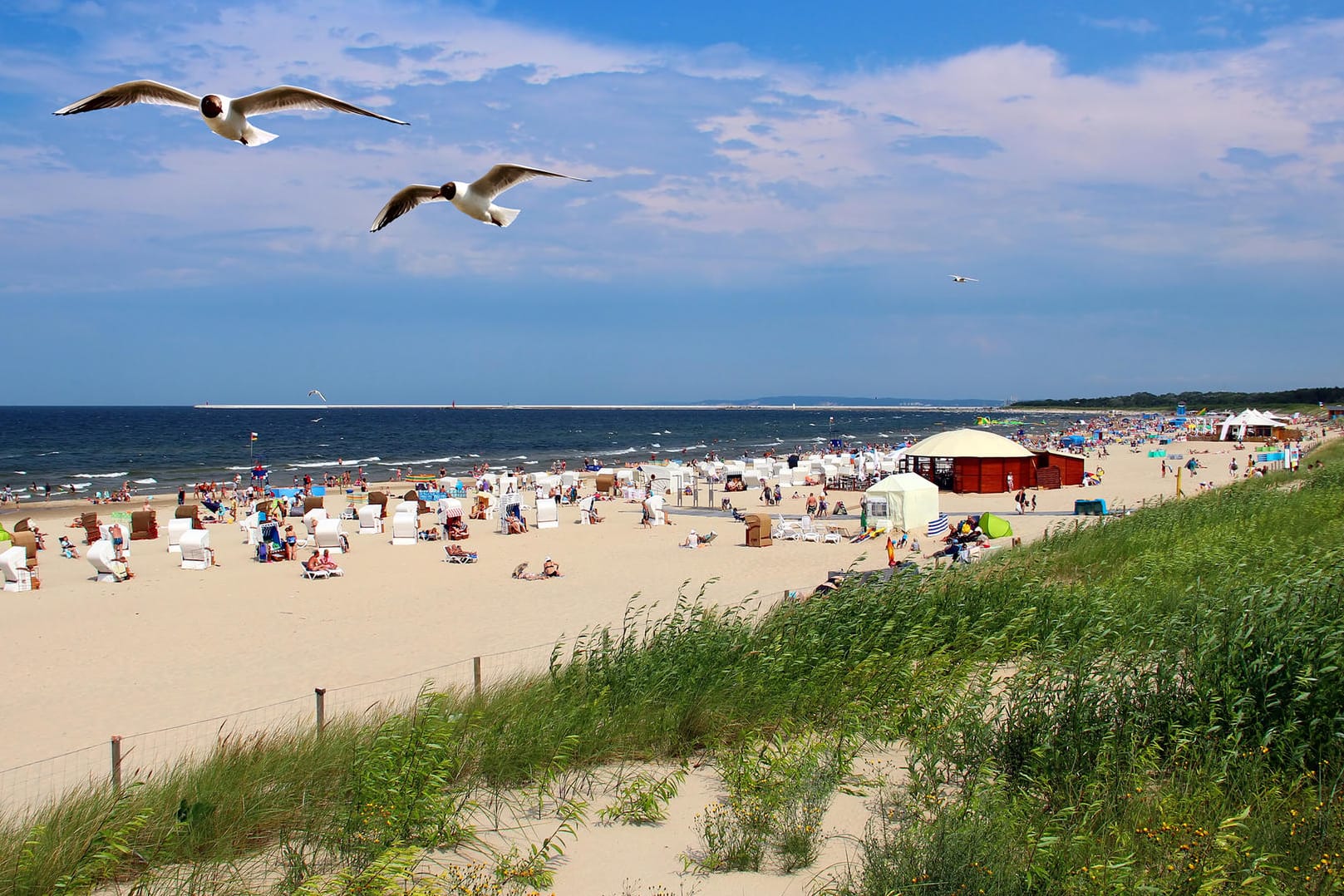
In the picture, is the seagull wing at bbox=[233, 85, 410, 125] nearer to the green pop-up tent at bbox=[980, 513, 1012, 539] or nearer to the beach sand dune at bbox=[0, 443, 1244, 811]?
the beach sand dune at bbox=[0, 443, 1244, 811]

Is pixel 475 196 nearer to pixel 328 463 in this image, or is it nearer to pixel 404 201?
pixel 404 201

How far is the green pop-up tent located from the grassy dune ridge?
1245 centimetres

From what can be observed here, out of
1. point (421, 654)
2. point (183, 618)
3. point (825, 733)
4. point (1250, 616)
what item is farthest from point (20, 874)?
point (183, 618)

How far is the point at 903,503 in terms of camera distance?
23.2m

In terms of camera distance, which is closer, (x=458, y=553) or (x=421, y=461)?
(x=458, y=553)

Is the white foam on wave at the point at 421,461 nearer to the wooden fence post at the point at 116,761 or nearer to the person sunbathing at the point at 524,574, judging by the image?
the person sunbathing at the point at 524,574

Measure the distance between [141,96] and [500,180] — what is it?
1643 millimetres

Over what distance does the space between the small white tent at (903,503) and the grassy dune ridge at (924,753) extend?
14.6m

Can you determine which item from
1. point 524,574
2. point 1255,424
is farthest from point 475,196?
point 1255,424

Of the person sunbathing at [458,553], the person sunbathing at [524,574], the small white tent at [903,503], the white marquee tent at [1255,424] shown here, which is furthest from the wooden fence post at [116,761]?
the white marquee tent at [1255,424]

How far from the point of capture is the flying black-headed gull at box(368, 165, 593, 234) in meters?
4.75

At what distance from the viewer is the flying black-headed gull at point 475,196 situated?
4.75 meters

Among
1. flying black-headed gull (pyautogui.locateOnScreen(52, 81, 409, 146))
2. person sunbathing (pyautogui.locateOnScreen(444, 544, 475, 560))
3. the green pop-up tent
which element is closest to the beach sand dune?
person sunbathing (pyautogui.locateOnScreen(444, 544, 475, 560))

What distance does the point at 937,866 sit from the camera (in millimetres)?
4234
